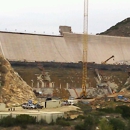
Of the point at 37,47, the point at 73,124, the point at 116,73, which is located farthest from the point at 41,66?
the point at 73,124

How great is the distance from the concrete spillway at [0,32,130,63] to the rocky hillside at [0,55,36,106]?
2633 centimetres

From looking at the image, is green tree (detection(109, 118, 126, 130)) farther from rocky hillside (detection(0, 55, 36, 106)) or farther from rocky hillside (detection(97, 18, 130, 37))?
rocky hillside (detection(97, 18, 130, 37))

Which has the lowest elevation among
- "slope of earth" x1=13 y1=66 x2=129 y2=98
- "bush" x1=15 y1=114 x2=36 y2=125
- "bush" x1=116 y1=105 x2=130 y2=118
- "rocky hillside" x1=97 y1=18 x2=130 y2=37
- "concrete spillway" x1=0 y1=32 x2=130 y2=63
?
"bush" x1=15 y1=114 x2=36 y2=125

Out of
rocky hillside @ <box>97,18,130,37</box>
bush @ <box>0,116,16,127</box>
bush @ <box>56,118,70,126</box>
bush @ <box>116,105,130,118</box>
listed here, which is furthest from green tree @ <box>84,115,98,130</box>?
rocky hillside @ <box>97,18,130,37</box>

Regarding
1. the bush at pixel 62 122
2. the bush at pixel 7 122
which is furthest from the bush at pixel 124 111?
the bush at pixel 7 122

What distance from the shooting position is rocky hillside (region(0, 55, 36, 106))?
2200 inches

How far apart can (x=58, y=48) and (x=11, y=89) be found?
3946 centimetres

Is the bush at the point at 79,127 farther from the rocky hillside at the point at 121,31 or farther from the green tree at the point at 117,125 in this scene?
the rocky hillside at the point at 121,31

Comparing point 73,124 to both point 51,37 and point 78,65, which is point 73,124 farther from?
point 51,37

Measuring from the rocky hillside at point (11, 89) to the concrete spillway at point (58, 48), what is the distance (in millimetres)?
26326

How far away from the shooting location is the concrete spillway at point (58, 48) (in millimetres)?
91488

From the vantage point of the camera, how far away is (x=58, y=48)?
96.6 m

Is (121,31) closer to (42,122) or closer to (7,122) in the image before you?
(42,122)

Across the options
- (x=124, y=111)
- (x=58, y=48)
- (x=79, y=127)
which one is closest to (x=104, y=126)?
(x=79, y=127)
